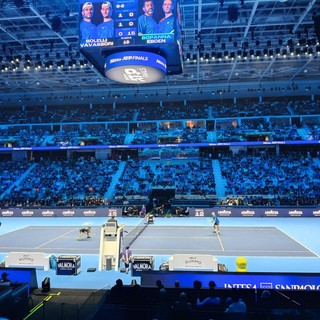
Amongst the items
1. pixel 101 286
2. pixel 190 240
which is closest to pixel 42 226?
pixel 190 240

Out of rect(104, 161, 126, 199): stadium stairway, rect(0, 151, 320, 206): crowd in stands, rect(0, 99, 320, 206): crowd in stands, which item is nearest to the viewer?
rect(0, 151, 320, 206): crowd in stands

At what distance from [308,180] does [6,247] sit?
34704 mm

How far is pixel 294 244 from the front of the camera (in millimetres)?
19875

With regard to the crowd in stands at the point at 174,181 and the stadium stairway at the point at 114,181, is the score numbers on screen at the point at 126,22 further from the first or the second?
the stadium stairway at the point at 114,181

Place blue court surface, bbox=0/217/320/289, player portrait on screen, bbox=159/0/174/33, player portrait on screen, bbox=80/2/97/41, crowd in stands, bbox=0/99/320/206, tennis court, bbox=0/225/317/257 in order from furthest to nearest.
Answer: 1. crowd in stands, bbox=0/99/320/206
2. tennis court, bbox=0/225/317/257
3. blue court surface, bbox=0/217/320/289
4. player portrait on screen, bbox=80/2/97/41
5. player portrait on screen, bbox=159/0/174/33

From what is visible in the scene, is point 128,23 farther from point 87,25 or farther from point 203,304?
point 203,304

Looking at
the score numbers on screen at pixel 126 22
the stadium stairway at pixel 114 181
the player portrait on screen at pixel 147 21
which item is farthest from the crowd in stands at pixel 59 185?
the player portrait on screen at pixel 147 21

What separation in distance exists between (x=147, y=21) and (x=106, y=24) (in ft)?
5.61

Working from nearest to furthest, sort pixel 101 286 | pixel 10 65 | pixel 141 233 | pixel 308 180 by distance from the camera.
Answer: pixel 101 286 < pixel 141 233 < pixel 10 65 < pixel 308 180

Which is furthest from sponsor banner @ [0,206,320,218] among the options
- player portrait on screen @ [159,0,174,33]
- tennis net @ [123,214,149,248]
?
player portrait on screen @ [159,0,174,33]

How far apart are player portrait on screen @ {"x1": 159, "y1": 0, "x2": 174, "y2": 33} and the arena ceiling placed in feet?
19.9

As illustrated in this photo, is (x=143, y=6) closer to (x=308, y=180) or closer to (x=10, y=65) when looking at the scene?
(x=10, y=65)

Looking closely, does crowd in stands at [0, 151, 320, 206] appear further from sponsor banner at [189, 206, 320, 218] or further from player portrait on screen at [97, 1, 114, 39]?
player portrait on screen at [97, 1, 114, 39]

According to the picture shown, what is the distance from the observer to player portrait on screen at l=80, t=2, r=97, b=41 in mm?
14008
